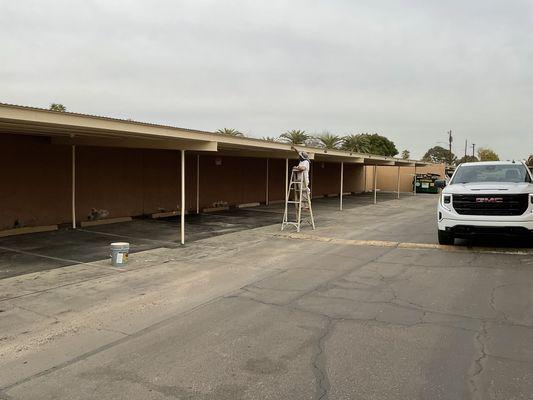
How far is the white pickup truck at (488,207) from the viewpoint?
9258 mm

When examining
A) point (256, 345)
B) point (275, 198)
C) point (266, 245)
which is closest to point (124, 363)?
point (256, 345)

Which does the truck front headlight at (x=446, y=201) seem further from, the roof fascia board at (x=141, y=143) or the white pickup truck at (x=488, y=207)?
the roof fascia board at (x=141, y=143)

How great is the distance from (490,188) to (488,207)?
1.31 ft

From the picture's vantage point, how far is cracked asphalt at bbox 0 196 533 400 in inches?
153

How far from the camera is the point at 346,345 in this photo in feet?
15.4

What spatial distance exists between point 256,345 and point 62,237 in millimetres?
8984

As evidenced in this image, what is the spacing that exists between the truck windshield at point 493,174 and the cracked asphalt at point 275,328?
1.76m

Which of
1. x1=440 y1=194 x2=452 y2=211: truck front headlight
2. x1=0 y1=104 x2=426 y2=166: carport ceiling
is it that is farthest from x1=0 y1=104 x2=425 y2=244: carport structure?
x1=440 y1=194 x2=452 y2=211: truck front headlight

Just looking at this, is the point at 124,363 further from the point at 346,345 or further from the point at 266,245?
the point at 266,245

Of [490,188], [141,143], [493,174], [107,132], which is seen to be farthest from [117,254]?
[493,174]

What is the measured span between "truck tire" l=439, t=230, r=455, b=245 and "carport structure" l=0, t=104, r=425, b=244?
230 inches

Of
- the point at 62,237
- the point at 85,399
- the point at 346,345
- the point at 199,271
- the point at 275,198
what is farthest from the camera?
the point at 275,198

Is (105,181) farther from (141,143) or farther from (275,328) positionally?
(275,328)

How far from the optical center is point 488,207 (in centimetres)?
946
